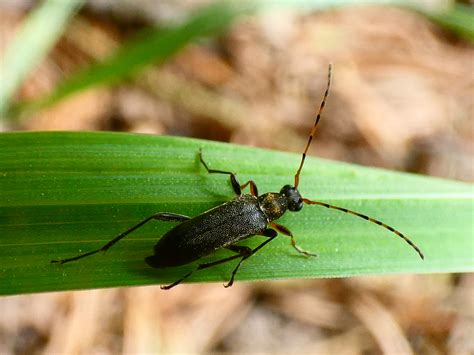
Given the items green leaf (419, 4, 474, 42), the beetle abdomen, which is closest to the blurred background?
green leaf (419, 4, 474, 42)

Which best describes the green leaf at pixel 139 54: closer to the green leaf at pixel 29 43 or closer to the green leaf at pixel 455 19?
the green leaf at pixel 29 43

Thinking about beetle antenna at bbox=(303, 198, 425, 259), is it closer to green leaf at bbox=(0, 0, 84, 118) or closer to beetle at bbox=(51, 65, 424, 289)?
beetle at bbox=(51, 65, 424, 289)

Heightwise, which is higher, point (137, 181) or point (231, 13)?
point (231, 13)

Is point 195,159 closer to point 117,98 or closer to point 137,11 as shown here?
point 117,98

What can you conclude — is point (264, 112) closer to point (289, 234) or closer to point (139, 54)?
point (139, 54)

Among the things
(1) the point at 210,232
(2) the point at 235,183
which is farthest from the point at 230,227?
(2) the point at 235,183

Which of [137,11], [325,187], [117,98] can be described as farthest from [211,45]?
[325,187]
